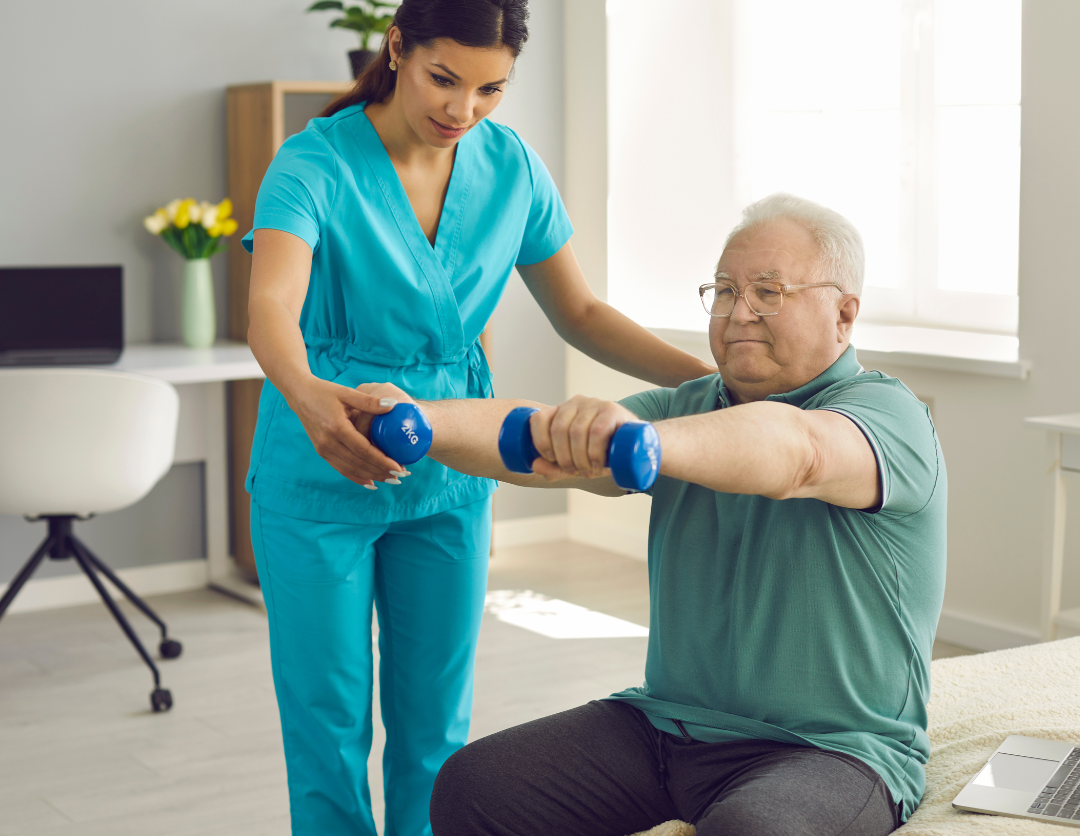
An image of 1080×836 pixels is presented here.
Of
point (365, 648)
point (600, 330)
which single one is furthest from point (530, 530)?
point (365, 648)

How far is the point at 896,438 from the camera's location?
1.23 meters

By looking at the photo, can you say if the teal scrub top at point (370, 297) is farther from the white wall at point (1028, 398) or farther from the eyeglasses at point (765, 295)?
the white wall at point (1028, 398)

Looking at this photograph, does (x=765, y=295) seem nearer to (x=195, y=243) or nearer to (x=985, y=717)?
(x=985, y=717)

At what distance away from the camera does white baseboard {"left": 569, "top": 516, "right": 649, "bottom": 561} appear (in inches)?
173

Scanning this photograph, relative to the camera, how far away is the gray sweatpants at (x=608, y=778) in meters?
1.21

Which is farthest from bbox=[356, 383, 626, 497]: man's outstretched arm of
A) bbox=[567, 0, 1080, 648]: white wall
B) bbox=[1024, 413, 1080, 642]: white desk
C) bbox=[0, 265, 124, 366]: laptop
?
bbox=[0, 265, 124, 366]: laptop

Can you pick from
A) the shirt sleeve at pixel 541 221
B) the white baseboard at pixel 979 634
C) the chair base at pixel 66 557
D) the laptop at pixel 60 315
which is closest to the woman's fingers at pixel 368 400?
the shirt sleeve at pixel 541 221

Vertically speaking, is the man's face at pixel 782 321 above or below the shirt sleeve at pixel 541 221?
below

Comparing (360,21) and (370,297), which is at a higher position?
(360,21)

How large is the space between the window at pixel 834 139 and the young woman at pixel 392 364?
2.06m

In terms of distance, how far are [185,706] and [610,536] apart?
191 centimetres

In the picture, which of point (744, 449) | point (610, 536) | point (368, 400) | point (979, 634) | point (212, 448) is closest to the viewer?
point (744, 449)

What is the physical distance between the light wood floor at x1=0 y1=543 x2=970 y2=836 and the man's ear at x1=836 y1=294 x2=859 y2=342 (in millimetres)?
1480

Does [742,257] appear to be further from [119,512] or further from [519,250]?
[119,512]
